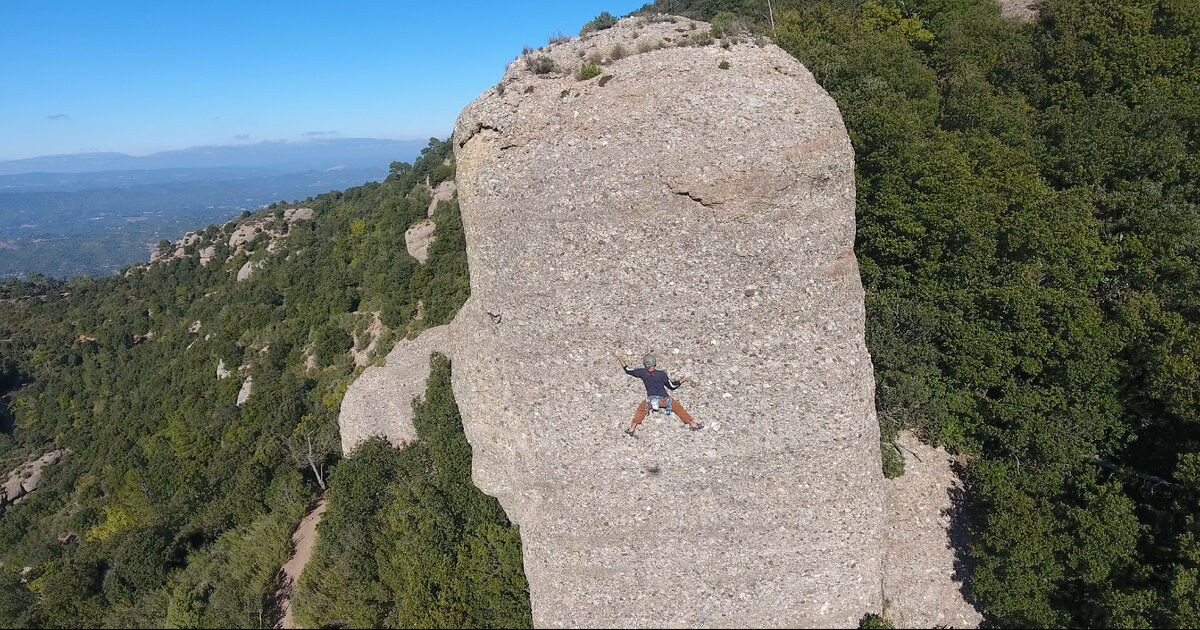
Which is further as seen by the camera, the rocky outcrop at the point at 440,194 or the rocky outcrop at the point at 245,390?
the rocky outcrop at the point at 440,194

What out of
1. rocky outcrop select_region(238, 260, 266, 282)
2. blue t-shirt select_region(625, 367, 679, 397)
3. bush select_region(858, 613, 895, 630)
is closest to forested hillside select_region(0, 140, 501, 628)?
rocky outcrop select_region(238, 260, 266, 282)

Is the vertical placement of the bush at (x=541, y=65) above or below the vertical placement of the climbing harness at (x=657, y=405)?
above

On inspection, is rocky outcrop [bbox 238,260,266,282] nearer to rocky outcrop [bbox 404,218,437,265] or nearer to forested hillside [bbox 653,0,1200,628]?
rocky outcrop [bbox 404,218,437,265]

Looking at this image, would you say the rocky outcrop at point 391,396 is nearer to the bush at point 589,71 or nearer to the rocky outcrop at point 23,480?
the bush at point 589,71

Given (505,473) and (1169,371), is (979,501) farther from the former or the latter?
(505,473)

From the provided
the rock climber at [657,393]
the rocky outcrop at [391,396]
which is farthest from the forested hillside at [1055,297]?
the rocky outcrop at [391,396]
